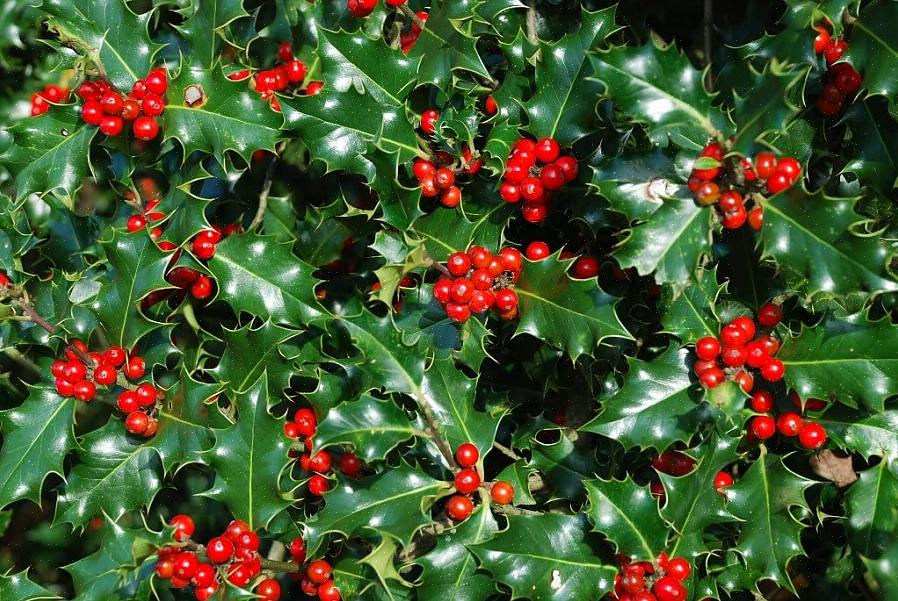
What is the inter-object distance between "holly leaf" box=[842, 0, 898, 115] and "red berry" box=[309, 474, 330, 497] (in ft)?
5.89

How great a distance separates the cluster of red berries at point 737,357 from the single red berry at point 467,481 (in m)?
0.62

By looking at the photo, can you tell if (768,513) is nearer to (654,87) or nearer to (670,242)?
(670,242)

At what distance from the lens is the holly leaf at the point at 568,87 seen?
2.24 m

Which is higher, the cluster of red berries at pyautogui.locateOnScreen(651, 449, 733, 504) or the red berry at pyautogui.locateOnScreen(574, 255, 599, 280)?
the red berry at pyautogui.locateOnScreen(574, 255, 599, 280)

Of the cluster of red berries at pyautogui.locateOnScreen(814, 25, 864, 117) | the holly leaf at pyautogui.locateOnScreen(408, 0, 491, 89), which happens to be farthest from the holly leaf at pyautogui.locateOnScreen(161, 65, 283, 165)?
the cluster of red berries at pyautogui.locateOnScreen(814, 25, 864, 117)

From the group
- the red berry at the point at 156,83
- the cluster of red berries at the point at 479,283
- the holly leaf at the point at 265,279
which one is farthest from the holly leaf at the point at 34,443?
the cluster of red berries at the point at 479,283

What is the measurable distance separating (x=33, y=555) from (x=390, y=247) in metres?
2.22

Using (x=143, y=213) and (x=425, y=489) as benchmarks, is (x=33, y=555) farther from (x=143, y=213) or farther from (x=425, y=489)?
(x=425, y=489)

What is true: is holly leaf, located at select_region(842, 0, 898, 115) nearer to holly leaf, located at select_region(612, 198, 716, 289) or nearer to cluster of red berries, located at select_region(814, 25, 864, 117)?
cluster of red berries, located at select_region(814, 25, 864, 117)

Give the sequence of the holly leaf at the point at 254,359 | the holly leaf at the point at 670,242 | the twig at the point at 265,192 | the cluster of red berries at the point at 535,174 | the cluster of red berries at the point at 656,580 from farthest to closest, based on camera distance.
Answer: the twig at the point at 265,192, the holly leaf at the point at 254,359, the cluster of red berries at the point at 535,174, the cluster of red berries at the point at 656,580, the holly leaf at the point at 670,242

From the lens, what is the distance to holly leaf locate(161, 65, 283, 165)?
8.05ft

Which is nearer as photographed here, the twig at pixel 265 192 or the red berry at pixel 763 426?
the red berry at pixel 763 426

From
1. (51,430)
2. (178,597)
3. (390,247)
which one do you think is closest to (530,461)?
(390,247)

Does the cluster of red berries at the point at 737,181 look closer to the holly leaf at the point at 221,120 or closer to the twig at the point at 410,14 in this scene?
the twig at the point at 410,14
